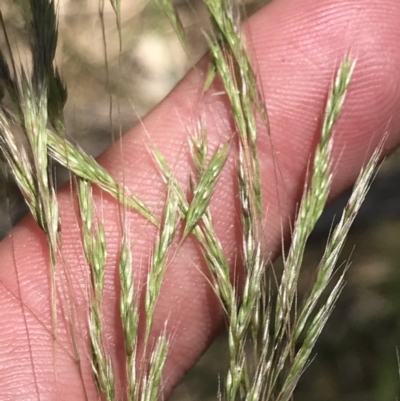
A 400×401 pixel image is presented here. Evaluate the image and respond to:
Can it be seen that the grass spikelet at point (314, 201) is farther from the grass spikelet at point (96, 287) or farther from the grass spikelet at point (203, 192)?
the grass spikelet at point (96, 287)

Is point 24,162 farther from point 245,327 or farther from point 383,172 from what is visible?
point 383,172

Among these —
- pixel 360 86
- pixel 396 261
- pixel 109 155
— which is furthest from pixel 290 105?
pixel 396 261

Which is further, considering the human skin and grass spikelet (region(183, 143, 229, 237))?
the human skin

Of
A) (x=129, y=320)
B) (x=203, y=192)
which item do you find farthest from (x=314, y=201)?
(x=129, y=320)

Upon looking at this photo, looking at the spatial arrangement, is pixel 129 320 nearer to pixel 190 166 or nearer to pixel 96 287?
pixel 96 287

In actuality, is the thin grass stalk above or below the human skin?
below

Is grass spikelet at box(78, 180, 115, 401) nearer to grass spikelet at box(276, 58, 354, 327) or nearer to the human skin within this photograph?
the human skin

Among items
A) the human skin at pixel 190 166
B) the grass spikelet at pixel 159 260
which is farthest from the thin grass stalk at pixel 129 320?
the human skin at pixel 190 166

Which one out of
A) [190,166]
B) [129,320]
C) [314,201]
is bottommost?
[129,320]

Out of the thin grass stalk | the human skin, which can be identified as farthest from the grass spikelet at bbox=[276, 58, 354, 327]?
the thin grass stalk
